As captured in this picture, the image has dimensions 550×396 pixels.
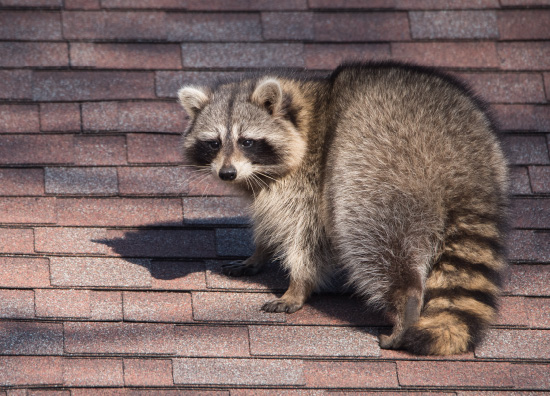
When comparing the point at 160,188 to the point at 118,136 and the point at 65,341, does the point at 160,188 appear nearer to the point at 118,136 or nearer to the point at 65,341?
the point at 118,136

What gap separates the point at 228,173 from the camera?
3.74m

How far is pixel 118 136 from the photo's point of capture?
411 cm

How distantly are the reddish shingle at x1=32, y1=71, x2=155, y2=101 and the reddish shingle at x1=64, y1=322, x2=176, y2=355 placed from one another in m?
1.37

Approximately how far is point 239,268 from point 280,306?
35 centimetres

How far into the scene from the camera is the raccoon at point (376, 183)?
3334 millimetres

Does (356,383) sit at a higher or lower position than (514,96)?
lower

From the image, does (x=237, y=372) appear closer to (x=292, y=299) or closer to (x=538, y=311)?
(x=292, y=299)

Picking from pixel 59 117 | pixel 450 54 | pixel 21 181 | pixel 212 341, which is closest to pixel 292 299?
pixel 212 341

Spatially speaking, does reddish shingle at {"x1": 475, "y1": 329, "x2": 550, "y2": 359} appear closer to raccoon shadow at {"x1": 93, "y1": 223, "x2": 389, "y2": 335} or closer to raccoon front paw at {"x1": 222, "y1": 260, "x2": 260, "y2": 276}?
raccoon shadow at {"x1": 93, "y1": 223, "x2": 389, "y2": 335}

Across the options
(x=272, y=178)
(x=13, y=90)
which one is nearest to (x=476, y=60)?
(x=272, y=178)

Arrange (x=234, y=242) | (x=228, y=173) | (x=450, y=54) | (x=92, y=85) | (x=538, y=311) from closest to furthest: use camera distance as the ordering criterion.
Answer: (x=538, y=311), (x=228, y=173), (x=234, y=242), (x=92, y=85), (x=450, y=54)

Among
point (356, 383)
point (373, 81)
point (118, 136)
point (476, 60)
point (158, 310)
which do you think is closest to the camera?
point (356, 383)

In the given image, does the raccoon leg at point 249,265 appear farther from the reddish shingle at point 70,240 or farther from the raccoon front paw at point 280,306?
the reddish shingle at point 70,240

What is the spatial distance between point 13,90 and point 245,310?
171 cm
